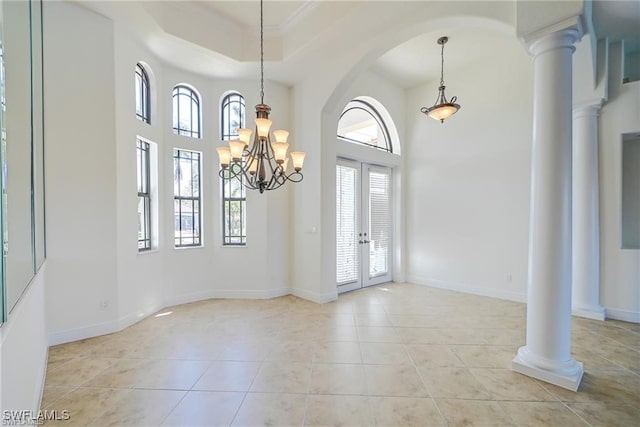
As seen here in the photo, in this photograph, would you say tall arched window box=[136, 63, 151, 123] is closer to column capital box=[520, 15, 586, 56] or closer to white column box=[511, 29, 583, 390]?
column capital box=[520, 15, 586, 56]

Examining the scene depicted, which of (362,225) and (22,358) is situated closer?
(22,358)

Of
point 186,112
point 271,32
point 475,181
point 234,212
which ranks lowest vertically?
point 234,212

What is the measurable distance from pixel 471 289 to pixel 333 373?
3.68m

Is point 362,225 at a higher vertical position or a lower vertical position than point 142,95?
lower

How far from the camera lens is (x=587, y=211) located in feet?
12.7

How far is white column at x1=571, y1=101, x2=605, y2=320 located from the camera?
3.88 meters

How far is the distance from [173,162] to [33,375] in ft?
10.3

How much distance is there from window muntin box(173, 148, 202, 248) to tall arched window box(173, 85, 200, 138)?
0.37 m

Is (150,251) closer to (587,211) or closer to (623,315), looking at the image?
(587,211)

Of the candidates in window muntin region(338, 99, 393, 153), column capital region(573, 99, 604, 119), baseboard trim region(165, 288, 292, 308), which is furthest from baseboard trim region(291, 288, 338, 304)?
column capital region(573, 99, 604, 119)

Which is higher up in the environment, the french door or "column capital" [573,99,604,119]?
"column capital" [573,99,604,119]

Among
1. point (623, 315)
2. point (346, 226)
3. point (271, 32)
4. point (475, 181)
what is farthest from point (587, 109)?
point (271, 32)

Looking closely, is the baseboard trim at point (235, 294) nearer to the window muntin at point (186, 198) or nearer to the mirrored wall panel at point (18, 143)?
the window muntin at point (186, 198)

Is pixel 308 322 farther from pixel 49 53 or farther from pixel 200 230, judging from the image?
pixel 49 53
